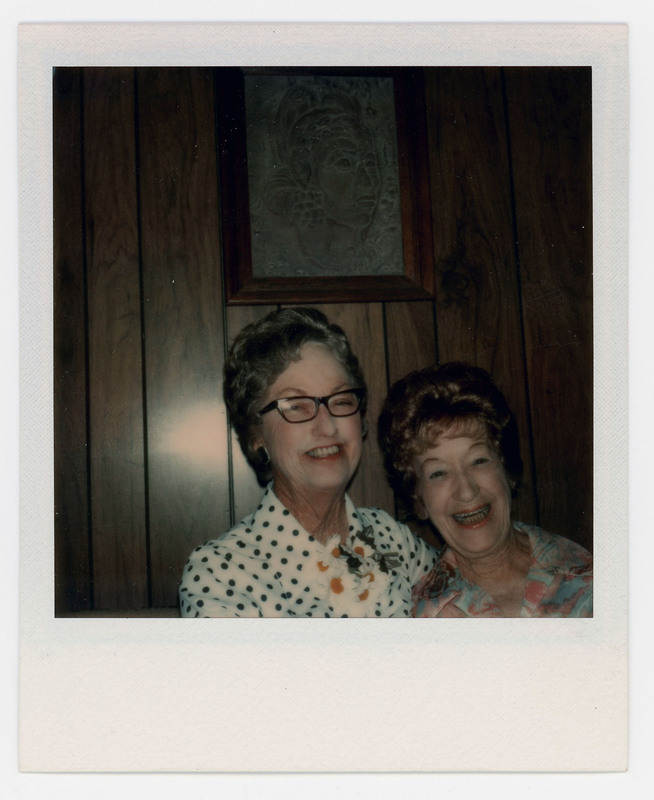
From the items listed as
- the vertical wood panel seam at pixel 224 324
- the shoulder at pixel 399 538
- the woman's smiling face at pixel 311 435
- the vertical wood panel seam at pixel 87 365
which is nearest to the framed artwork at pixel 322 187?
the vertical wood panel seam at pixel 224 324

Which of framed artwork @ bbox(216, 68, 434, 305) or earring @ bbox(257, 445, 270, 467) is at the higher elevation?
framed artwork @ bbox(216, 68, 434, 305)

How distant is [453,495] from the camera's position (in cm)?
120

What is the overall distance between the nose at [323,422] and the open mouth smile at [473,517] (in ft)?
0.83

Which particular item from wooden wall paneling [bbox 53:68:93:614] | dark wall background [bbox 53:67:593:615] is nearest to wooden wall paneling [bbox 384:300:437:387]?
dark wall background [bbox 53:67:593:615]

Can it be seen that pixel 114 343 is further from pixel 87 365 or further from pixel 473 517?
pixel 473 517

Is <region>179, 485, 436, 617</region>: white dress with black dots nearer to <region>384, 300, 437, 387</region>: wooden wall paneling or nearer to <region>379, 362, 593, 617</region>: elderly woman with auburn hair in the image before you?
<region>379, 362, 593, 617</region>: elderly woman with auburn hair

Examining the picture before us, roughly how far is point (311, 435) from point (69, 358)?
427 mm

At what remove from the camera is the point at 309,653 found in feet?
3.88

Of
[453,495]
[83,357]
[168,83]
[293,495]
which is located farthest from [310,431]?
[168,83]

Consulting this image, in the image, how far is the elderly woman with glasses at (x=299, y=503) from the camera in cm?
118

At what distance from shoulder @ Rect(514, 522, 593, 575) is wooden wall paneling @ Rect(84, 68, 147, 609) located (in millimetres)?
661

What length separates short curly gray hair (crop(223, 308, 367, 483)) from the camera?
3.93 ft

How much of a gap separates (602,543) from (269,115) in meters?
0.92

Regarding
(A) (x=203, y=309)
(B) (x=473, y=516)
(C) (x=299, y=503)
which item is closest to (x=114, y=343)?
(A) (x=203, y=309)
